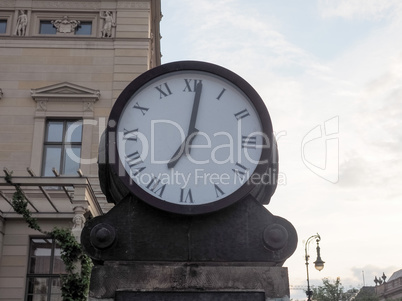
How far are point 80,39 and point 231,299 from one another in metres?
19.9

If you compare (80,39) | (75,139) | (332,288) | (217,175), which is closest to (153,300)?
(217,175)

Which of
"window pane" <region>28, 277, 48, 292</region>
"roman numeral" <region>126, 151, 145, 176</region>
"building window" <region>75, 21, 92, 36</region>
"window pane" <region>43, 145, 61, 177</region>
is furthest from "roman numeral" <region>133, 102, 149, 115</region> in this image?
"building window" <region>75, 21, 92, 36</region>

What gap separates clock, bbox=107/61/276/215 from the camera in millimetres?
3279

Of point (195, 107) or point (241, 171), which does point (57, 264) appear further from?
point (241, 171)

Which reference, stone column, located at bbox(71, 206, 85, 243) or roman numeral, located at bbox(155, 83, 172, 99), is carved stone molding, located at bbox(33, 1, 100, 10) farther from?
roman numeral, located at bbox(155, 83, 172, 99)

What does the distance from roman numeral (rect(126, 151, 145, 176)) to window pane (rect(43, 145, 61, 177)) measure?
17037mm

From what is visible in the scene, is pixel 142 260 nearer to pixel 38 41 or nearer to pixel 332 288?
pixel 38 41

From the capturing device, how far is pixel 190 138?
343 cm

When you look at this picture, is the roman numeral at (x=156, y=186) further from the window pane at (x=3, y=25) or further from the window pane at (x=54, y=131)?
the window pane at (x=3, y=25)

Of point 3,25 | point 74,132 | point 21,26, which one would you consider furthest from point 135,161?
point 3,25

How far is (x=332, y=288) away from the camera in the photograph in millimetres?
41719

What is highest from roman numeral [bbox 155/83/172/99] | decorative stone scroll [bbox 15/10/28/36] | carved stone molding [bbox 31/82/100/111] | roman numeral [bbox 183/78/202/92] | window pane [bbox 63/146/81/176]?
decorative stone scroll [bbox 15/10/28/36]

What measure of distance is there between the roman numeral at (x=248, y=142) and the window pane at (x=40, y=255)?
1633cm

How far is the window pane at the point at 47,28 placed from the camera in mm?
22172
